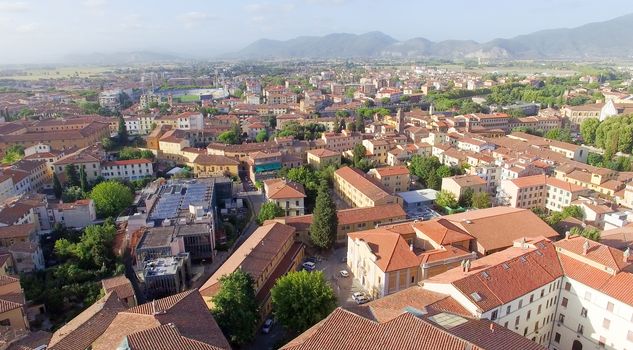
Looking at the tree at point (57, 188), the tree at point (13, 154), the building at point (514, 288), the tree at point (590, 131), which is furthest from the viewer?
the tree at point (590, 131)

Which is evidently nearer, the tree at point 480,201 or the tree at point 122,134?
the tree at point 480,201

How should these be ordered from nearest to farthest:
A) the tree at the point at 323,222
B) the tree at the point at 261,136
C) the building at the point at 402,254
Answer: the building at the point at 402,254, the tree at the point at 323,222, the tree at the point at 261,136

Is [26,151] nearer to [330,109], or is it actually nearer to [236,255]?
[236,255]

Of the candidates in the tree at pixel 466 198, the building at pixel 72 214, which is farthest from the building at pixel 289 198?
the building at pixel 72 214

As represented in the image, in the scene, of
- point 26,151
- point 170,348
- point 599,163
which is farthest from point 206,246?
point 599,163

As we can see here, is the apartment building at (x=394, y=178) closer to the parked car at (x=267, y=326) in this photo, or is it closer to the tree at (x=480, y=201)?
the tree at (x=480, y=201)

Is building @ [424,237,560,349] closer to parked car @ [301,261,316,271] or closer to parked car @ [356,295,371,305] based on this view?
parked car @ [356,295,371,305]

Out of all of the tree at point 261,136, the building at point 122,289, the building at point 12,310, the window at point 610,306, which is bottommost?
the building at point 122,289
